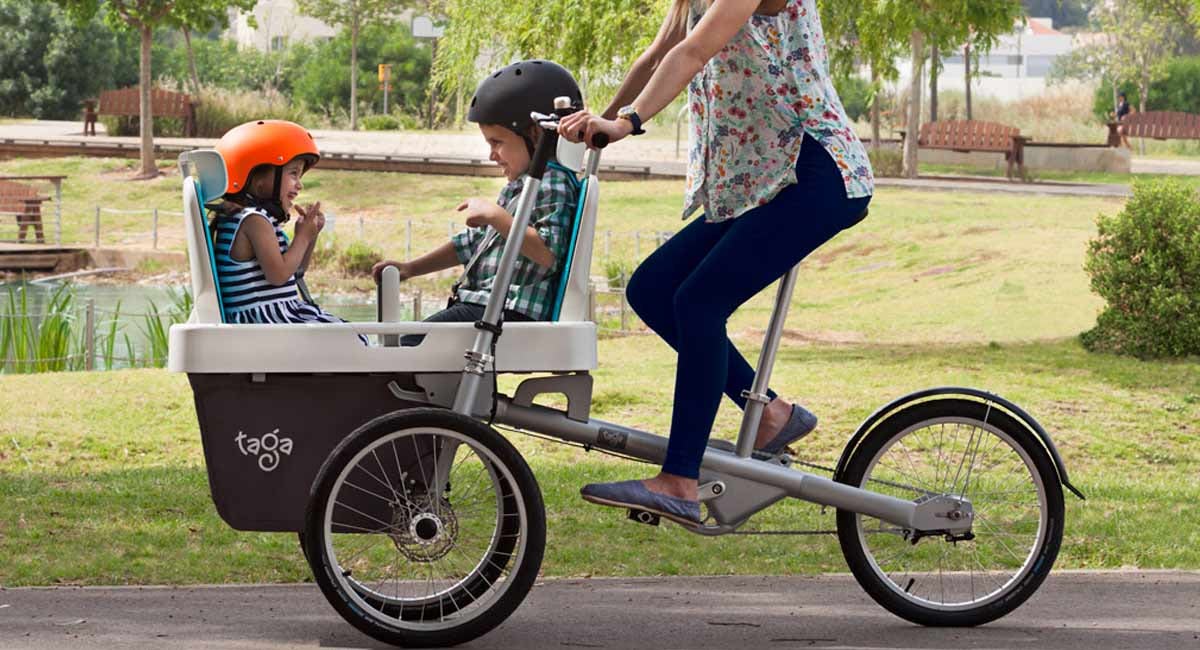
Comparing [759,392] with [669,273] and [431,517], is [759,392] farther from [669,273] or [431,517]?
[431,517]

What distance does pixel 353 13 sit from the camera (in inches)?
1890

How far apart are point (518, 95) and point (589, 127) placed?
1.62ft

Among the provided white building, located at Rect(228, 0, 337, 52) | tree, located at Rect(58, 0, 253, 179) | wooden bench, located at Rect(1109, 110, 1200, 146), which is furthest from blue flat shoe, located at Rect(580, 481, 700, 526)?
white building, located at Rect(228, 0, 337, 52)

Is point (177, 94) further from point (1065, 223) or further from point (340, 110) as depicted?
point (1065, 223)

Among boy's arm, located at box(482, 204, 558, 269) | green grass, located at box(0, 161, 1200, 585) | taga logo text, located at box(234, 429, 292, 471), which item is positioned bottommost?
green grass, located at box(0, 161, 1200, 585)

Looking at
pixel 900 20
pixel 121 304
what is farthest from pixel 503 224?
pixel 121 304

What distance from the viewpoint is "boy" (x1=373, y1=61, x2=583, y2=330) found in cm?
443

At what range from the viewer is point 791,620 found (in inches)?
186

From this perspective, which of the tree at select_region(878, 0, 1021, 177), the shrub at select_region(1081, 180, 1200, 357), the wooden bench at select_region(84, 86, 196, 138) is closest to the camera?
the shrub at select_region(1081, 180, 1200, 357)

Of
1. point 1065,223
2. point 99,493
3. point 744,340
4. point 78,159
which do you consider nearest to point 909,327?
point 744,340

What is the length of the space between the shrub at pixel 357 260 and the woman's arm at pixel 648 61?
19.5 m

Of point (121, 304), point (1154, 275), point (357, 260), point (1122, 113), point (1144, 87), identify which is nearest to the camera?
point (1154, 275)

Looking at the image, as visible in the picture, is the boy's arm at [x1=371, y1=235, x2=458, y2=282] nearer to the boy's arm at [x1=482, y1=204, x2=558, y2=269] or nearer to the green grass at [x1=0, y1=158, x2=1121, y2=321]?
the boy's arm at [x1=482, y1=204, x2=558, y2=269]

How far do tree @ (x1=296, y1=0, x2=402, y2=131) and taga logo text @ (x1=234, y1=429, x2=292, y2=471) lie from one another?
4247cm
